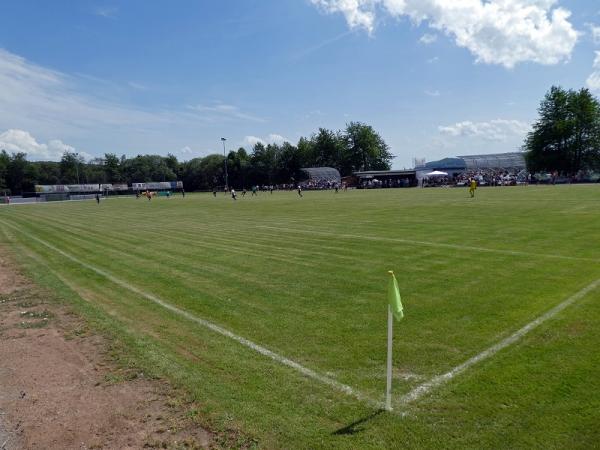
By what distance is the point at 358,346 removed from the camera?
5957 millimetres

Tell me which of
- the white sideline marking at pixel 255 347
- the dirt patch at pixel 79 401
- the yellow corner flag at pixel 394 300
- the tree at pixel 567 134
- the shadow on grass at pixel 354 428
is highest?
the tree at pixel 567 134

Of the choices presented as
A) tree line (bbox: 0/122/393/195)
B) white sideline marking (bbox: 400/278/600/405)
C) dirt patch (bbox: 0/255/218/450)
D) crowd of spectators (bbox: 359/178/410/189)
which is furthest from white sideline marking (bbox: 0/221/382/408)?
tree line (bbox: 0/122/393/195)

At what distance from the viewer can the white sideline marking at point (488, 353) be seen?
4.65m

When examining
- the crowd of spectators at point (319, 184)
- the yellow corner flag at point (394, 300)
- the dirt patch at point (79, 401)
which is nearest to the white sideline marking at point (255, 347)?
the yellow corner flag at point (394, 300)

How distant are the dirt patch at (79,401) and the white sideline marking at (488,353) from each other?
2.30 meters

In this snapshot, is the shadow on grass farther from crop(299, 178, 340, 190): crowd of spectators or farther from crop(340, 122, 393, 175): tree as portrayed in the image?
crop(340, 122, 393, 175): tree

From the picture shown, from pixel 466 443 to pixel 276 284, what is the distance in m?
6.21

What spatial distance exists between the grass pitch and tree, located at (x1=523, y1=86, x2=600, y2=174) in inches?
3225

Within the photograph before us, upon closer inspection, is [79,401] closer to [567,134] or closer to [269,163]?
[567,134]

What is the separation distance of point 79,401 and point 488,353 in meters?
5.26

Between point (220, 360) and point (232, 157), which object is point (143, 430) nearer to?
point (220, 360)

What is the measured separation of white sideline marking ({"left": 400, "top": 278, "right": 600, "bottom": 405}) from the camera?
4.65 metres

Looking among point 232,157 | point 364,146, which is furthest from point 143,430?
point 232,157

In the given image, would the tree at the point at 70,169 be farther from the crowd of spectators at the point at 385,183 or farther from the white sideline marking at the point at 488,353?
the white sideline marking at the point at 488,353
